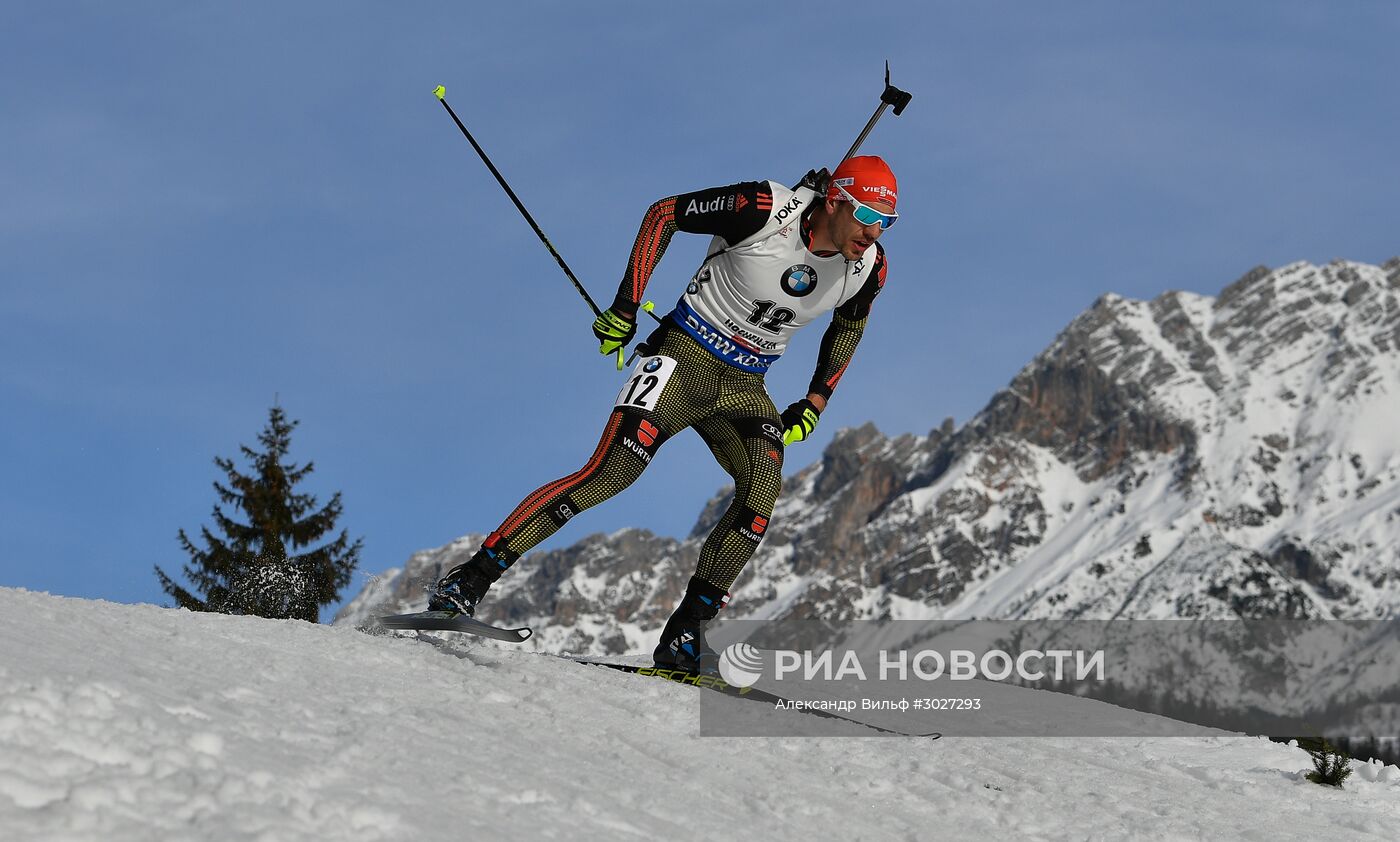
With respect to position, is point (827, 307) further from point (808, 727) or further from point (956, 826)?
point (956, 826)

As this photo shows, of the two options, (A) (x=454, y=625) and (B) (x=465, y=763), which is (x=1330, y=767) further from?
(B) (x=465, y=763)

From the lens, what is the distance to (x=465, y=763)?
4457mm

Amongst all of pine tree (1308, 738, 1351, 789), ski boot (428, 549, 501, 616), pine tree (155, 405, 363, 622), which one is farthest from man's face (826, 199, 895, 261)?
pine tree (155, 405, 363, 622)

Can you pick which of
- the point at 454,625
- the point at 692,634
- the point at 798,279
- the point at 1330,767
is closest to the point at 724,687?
the point at 692,634

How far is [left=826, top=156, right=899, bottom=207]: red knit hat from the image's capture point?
25.6ft

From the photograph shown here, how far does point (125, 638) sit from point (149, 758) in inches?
80.5

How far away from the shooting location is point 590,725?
5.73 metres

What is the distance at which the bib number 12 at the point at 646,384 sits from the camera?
7.88m

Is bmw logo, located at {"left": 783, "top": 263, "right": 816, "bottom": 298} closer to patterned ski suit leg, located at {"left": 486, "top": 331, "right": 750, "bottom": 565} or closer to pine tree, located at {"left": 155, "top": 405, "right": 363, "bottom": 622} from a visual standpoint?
patterned ski suit leg, located at {"left": 486, "top": 331, "right": 750, "bottom": 565}

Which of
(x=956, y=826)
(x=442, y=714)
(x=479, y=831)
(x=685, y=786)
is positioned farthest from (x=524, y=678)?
(x=479, y=831)

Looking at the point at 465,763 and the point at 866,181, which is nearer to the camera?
the point at 465,763

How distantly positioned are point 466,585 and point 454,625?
14.1 inches

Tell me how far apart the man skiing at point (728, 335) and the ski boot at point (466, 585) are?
29 cm

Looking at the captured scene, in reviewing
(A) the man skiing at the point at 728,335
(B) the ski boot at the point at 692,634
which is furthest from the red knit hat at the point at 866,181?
(B) the ski boot at the point at 692,634
